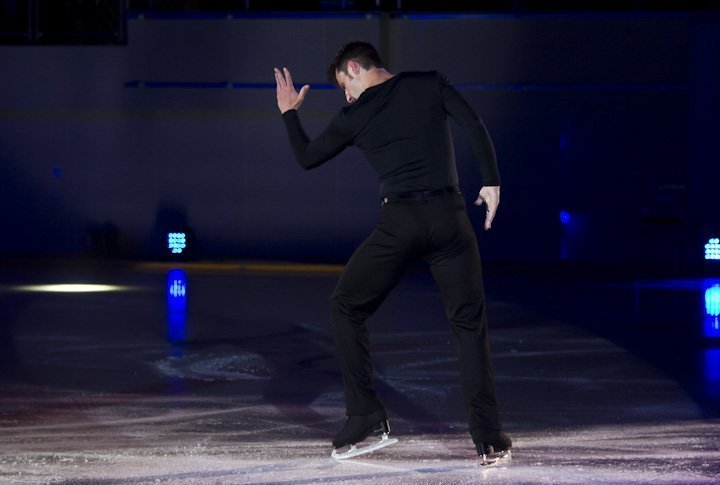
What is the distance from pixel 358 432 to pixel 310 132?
17.0 meters

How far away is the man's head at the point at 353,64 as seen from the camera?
22.9 feet

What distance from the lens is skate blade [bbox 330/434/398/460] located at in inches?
275

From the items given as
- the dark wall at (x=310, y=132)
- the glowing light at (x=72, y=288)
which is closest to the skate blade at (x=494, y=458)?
the glowing light at (x=72, y=288)

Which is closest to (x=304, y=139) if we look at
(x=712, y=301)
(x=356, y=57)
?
(x=356, y=57)

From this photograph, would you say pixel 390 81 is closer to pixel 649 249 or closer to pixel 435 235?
pixel 435 235

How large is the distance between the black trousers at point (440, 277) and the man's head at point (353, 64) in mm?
613

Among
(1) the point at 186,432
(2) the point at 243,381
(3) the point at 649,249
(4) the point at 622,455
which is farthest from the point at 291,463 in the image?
(3) the point at 649,249

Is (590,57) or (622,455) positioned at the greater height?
(590,57)

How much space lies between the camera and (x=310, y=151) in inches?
275

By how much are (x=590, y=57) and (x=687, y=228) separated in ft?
10.3

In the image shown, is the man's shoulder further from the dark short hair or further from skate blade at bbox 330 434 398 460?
skate blade at bbox 330 434 398 460

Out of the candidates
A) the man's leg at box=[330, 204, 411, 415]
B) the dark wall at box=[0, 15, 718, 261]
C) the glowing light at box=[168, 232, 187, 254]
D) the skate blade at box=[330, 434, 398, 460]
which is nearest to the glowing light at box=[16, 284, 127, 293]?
the glowing light at box=[168, 232, 187, 254]

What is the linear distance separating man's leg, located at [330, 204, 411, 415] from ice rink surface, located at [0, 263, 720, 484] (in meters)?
0.37

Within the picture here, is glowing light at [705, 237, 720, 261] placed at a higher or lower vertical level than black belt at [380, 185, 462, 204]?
lower
